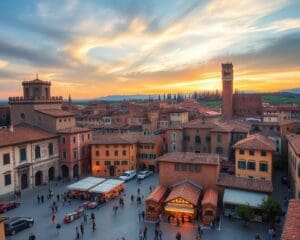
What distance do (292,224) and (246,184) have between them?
18.9 m

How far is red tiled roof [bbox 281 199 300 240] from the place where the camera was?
1355 centimetres

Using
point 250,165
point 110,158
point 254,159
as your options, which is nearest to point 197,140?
point 250,165

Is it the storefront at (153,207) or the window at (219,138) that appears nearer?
the storefront at (153,207)

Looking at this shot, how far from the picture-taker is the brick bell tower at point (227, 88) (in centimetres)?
9252

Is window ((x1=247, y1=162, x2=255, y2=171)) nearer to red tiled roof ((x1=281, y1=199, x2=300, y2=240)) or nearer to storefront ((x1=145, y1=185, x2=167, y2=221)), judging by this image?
storefront ((x1=145, y1=185, x2=167, y2=221))

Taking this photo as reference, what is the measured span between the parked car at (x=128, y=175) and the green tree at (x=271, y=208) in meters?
25.1

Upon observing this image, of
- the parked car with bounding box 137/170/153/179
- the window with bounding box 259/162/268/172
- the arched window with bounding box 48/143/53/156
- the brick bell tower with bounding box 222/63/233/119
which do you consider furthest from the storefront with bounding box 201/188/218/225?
the brick bell tower with bounding box 222/63/233/119

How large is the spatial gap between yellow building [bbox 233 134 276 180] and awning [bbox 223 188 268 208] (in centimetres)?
801

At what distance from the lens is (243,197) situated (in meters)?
31.6

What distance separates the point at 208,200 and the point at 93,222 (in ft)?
42.1

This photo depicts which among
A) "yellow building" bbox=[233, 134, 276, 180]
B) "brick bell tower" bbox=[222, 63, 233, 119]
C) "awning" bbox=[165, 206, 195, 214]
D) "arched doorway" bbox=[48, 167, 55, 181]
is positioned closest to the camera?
"awning" bbox=[165, 206, 195, 214]

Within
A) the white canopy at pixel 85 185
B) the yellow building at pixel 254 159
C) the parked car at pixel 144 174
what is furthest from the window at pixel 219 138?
the white canopy at pixel 85 185

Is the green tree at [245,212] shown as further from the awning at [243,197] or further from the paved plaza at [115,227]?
the awning at [243,197]

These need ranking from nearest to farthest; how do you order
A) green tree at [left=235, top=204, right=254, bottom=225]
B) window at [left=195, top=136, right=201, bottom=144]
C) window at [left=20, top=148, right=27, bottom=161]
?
green tree at [left=235, top=204, right=254, bottom=225]
window at [left=20, top=148, right=27, bottom=161]
window at [left=195, top=136, right=201, bottom=144]
